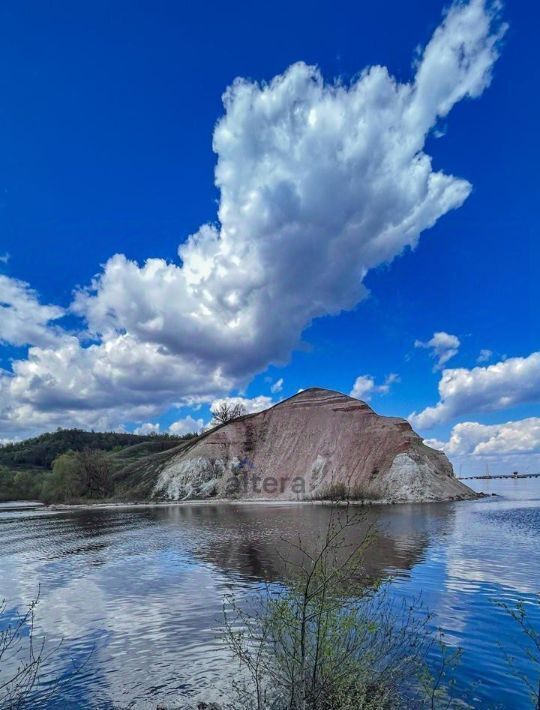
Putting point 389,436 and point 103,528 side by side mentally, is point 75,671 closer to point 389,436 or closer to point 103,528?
point 103,528

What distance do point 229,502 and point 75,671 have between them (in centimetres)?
7356

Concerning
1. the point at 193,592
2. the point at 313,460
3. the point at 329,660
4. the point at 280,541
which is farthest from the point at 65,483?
the point at 329,660

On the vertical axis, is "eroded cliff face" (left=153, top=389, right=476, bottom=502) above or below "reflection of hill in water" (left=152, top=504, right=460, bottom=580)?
above

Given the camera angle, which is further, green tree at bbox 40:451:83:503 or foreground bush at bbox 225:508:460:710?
green tree at bbox 40:451:83:503

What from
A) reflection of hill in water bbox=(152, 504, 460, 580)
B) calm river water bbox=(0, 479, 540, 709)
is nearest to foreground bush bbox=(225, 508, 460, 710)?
calm river water bbox=(0, 479, 540, 709)

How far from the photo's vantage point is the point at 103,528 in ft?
160

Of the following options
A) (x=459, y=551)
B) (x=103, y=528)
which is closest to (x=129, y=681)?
(x=459, y=551)

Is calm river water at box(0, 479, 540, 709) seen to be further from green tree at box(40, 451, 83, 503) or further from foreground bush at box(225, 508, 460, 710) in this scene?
green tree at box(40, 451, 83, 503)

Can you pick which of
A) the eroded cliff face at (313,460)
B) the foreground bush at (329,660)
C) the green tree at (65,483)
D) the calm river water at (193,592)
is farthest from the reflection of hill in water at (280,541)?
the green tree at (65,483)

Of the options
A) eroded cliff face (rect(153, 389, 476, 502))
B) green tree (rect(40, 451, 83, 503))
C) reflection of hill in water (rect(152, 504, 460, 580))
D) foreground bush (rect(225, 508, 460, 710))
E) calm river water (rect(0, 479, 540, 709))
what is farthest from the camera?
green tree (rect(40, 451, 83, 503))

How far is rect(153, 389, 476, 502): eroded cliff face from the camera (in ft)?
255

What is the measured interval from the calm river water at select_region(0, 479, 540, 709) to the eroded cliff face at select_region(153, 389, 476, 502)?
3716 cm

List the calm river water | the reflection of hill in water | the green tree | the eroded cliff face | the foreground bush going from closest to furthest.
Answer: the foreground bush → the calm river water → the reflection of hill in water → the eroded cliff face → the green tree

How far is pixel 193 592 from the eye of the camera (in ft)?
63.2
